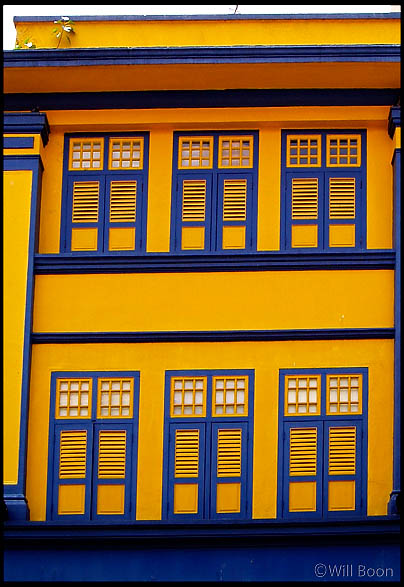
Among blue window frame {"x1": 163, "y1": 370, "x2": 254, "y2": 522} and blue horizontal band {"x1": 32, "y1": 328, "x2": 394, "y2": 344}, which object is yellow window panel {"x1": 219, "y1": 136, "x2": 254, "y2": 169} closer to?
blue horizontal band {"x1": 32, "y1": 328, "x2": 394, "y2": 344}

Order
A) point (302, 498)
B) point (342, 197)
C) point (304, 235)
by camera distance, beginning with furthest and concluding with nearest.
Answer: point (342, 197) → point (304, 235) → point (302, 498)

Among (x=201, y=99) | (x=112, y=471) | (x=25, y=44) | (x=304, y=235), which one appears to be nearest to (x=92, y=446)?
(x=112, y=471)

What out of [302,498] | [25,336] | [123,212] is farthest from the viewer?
[123,212]

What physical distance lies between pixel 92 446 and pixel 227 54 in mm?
4902

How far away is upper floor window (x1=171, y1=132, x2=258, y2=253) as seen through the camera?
60.7ft

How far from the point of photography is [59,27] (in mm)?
19109

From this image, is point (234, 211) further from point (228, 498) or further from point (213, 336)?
point (228, 498)

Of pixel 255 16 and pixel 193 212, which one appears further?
pixel 255 16

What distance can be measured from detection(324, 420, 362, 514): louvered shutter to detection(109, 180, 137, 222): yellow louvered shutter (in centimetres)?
356

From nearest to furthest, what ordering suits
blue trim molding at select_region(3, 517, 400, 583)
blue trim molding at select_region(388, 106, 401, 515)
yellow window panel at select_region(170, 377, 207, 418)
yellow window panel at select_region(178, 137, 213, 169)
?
blue trim molding at select_region(3, 517, 400, 583) → blue trim molding at select_region(388, 106, 401, 515) → yellow window panel at select_region(170, 377, 207, 418) → yellow window panel at select_region(178, 137, 213, 169)

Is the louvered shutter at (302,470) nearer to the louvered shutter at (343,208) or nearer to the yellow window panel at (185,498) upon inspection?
the yellow window panel at (185,498)

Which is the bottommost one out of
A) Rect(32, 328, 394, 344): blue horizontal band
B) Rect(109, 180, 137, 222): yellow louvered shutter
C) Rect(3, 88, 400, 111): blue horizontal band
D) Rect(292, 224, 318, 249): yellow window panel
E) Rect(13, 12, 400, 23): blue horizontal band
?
Rect(32, 328, 394, 344): blue horizontal band

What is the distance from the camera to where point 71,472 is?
17.8m

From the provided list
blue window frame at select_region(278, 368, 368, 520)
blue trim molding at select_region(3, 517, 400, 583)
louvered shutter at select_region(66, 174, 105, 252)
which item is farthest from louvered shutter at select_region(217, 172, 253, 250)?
blue trim molding at select_region(3, 517, 400, 583)
